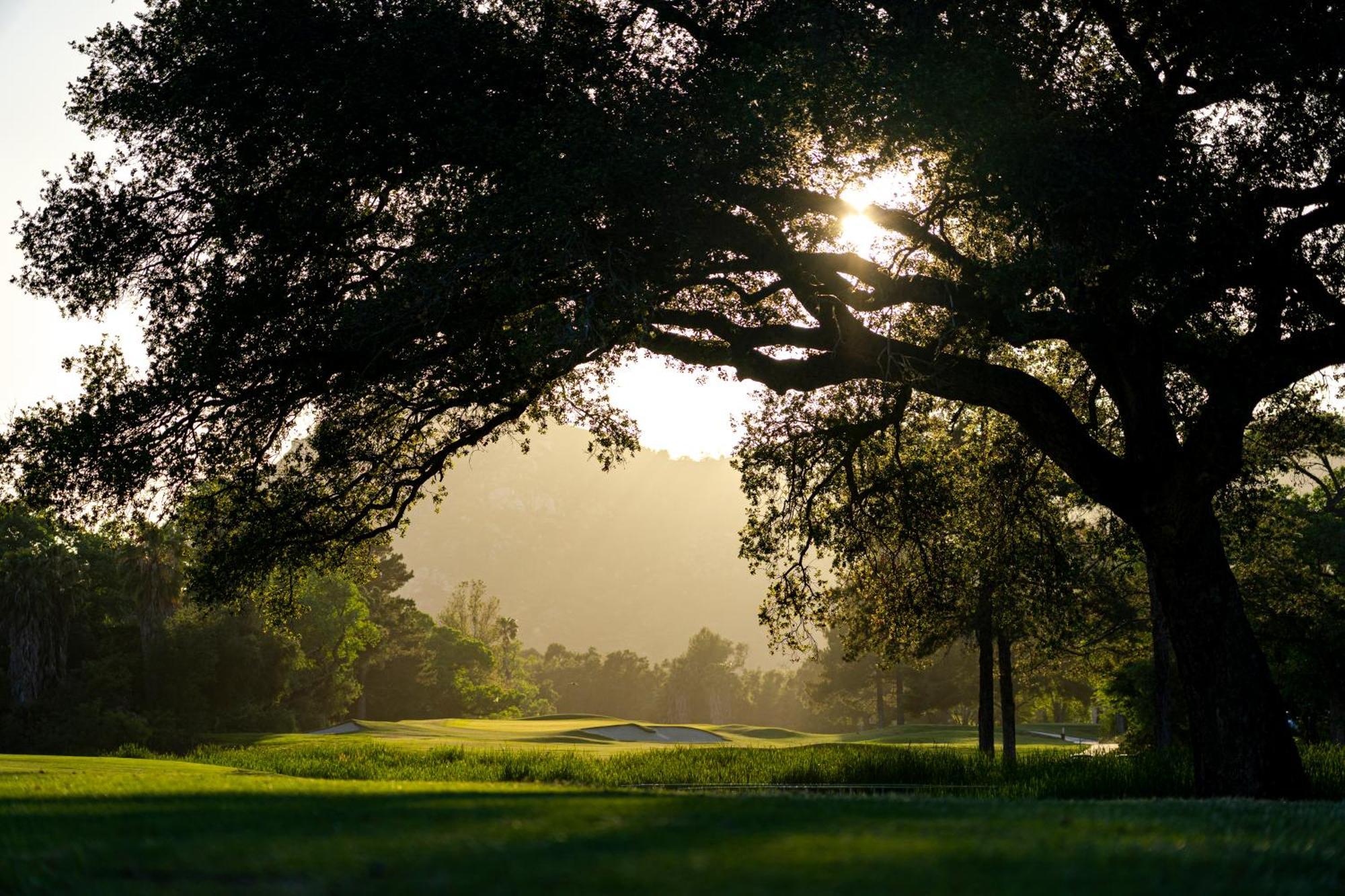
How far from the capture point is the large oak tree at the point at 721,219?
10.9m

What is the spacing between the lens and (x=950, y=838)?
14.2 feet

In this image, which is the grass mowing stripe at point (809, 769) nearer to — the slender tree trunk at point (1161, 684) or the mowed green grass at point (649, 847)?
the slender tree trunk at point (1161, 684)

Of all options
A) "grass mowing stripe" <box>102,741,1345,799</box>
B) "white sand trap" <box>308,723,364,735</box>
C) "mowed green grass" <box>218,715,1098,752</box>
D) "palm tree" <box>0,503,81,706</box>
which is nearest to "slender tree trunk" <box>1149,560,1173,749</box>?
"mowed green grass" <box>218,715,1098,752</box>

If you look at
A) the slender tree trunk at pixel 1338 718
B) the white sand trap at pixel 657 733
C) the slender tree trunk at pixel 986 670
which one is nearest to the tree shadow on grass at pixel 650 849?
the slender tree trunk at pixel 986 670

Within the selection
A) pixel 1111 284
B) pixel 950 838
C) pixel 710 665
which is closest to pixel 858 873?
pixel 950 838

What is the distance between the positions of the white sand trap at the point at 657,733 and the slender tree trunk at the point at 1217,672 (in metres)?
35.8

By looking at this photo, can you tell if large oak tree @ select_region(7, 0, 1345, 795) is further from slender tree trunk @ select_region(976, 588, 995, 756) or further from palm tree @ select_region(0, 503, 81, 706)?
palm tree @ select_region(0, 503, 81, 706)

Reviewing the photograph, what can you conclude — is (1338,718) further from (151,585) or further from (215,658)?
(151,585)

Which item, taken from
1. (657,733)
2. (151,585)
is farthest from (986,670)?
(151,585)

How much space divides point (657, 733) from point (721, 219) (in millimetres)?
43070

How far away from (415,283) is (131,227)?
18.1 feet

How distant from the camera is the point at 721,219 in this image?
1230 centimetres

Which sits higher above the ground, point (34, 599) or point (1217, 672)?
point (34, 599)

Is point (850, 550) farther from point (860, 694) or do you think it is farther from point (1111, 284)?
point (860, 694)
